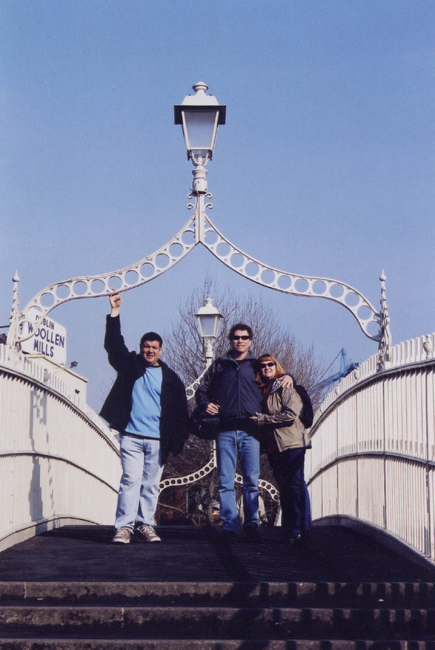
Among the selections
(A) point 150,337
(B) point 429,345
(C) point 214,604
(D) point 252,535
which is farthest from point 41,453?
(B) point 429,345

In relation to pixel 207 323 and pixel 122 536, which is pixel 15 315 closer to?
pixel 122 536

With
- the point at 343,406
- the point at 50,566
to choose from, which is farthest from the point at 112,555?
the point at 343,406

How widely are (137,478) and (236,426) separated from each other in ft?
3.11

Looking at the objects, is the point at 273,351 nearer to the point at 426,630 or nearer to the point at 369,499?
the point at 369,499

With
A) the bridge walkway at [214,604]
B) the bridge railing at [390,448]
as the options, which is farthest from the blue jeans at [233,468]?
the bridge walkway at [214,604]

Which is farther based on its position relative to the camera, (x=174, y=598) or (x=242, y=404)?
(x=242, y=404)

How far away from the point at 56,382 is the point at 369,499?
3.38 m

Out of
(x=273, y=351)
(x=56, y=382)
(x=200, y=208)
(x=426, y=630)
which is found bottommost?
(x=426, y=630)

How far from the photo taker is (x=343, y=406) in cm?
1200

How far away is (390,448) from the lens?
8.59 meters

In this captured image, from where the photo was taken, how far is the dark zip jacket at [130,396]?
8672 millimetres

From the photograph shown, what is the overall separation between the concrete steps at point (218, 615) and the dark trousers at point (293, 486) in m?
2.64

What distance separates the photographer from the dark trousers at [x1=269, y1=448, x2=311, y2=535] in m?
8.89

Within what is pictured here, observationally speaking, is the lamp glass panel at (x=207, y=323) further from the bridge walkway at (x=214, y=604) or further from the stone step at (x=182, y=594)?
the stone step at (x=182, y=594)
